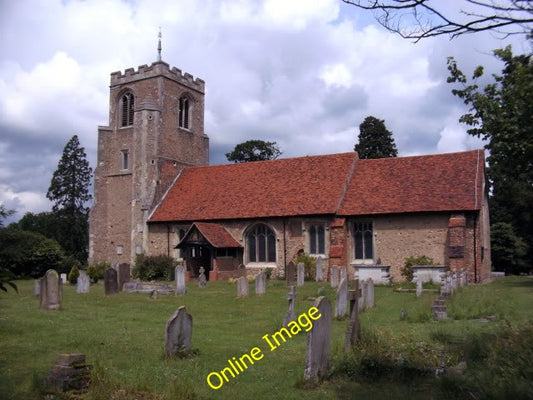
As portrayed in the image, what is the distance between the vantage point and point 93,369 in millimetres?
7137

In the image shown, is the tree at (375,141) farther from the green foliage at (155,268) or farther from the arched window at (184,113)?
the green foliage at (155,268)

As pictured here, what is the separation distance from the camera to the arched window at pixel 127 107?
36219 millimetres

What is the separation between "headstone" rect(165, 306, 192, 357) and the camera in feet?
28.8

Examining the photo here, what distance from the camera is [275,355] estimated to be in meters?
9.12

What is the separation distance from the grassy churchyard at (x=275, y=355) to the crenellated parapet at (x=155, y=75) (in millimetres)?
24310

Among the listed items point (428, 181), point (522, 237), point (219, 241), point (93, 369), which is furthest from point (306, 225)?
point (522, 237)

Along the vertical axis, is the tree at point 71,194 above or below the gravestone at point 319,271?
above

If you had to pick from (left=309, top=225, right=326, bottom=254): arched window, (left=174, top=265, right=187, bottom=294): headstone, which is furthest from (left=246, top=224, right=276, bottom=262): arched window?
(left=174, top=265, right=187, bottom=294): headstone

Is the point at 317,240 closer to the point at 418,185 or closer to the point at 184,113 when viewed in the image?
the point at 418,185

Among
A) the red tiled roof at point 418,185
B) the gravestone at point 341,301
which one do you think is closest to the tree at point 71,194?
the red tiled roof at point 418,185

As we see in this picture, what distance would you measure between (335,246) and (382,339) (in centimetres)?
1808

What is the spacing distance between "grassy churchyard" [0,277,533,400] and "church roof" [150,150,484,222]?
12.3m


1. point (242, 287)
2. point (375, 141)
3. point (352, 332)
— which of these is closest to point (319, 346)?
point (352, 332)

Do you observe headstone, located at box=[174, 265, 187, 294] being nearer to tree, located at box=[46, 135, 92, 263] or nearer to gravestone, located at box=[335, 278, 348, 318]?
gravestone, located at box=[335, 278, 348, 318]
